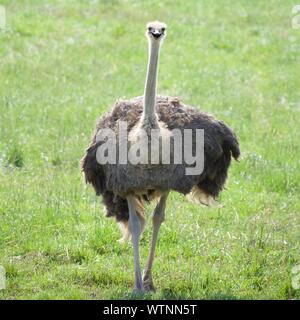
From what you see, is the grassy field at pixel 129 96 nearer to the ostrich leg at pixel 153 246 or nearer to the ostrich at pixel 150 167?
the ostrich leg at pixel 153 246

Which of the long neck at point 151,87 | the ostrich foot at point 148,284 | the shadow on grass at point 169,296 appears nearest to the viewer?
the long neck at point 151,87

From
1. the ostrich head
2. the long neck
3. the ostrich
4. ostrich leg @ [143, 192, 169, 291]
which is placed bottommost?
ostrich leg @ [143, 192, 169, 291]

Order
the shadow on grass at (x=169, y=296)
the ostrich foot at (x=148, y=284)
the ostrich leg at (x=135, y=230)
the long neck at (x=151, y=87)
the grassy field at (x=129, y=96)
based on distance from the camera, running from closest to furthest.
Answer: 1. the long neck at (x=151, y=87)
2. the shadow on grass at (x=169, y=296)
3. the ostrich leg at (x=135, y=230)
4. the ostrich foot at (x=148, y=284)
5. the grassy field at (x=129, y=96)

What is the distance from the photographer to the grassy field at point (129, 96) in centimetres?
828

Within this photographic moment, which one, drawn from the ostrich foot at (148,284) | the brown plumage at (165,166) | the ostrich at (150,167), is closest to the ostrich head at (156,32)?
the ostrich at (150,167)

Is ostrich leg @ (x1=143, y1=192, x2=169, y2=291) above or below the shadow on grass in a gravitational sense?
above

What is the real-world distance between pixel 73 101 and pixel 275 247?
5805 millimetres

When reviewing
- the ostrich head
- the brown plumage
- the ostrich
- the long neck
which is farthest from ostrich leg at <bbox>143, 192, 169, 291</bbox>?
the ostrich head

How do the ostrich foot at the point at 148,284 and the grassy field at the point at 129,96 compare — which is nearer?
the ostrich foot at the point at 148,284

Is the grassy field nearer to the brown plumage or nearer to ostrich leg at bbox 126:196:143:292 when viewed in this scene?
ostrich leg at bbox 126:196:143:292

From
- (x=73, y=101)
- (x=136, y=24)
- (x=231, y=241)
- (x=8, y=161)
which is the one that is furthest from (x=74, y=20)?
(x=231, y=241)

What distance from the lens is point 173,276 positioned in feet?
27.1

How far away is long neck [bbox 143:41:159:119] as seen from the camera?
747 cm

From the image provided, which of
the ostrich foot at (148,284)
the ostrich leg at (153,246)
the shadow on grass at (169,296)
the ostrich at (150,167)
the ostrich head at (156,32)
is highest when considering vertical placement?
the ostrich head at (156,32)
